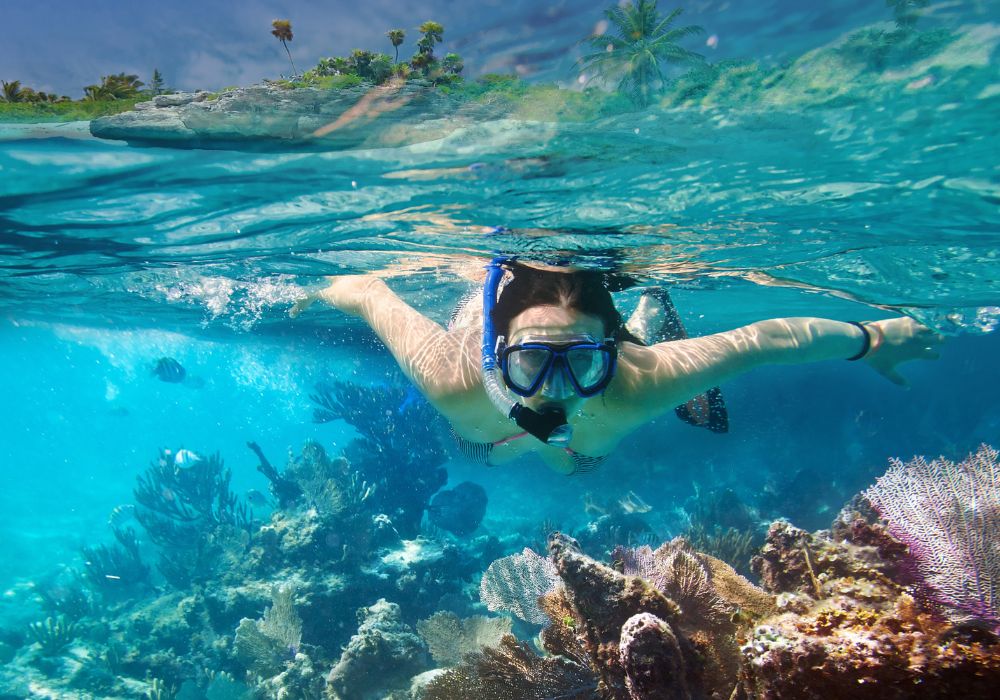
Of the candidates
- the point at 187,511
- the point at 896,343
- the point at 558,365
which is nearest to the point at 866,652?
the point at 558,365

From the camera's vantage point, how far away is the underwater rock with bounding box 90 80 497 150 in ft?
17.0

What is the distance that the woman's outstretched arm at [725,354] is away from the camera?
454cm

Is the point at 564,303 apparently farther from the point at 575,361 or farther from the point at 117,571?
the point at 117,571

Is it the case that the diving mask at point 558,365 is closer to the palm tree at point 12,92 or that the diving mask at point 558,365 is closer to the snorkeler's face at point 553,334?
the snorkeler's face at point 553,334

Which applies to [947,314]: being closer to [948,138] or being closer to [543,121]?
[948,138]

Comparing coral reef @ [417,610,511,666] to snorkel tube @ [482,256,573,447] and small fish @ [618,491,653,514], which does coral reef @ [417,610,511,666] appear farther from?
small fish @ [618,491,653,514]

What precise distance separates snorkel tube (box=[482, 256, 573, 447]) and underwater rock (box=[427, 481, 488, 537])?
9044mm

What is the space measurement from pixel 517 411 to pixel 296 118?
13.8 ft

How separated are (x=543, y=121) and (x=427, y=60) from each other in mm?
1317

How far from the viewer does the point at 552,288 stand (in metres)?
5.27

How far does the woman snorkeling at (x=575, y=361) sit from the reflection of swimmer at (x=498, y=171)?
158 cm

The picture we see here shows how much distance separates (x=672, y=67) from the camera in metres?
4.58

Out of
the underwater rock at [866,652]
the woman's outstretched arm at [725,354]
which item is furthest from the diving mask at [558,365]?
the underwater rock at [866,652]

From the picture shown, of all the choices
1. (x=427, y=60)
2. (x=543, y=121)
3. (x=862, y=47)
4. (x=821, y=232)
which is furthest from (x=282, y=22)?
(x=821, y=232)
